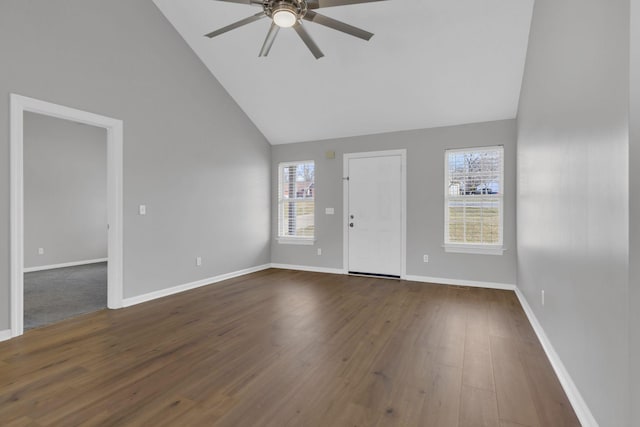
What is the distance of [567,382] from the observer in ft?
6.21

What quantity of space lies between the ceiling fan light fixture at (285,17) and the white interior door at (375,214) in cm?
304

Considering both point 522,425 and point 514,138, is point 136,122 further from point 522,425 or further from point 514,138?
point 514,138

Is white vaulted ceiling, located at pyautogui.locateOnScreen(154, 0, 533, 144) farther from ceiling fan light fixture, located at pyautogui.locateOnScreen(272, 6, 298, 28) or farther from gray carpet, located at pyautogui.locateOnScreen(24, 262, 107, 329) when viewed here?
gray carpet, located at pyautogui.locateOnScreen(24, 262, 107, 329)

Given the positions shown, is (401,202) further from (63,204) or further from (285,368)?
(63,204)

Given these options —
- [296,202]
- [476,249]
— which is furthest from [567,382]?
[296,202]

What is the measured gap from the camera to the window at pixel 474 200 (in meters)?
4.48

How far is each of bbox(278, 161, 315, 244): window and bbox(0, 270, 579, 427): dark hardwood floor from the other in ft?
7.51

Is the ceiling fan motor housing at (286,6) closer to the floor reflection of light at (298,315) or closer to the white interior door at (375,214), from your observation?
the floor reflection of light at (298,315)

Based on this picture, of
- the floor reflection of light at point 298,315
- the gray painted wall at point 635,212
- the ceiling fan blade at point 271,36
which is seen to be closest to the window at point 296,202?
the floor reflection of light at point 298,315

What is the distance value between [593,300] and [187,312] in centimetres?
345

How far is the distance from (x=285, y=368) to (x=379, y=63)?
3.69 metres

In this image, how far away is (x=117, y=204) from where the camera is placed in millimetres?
3490

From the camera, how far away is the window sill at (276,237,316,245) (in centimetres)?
571

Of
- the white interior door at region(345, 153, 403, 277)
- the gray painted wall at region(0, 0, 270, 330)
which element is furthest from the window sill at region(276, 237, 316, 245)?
the white interior door at region(345, 153, 403, 277)
